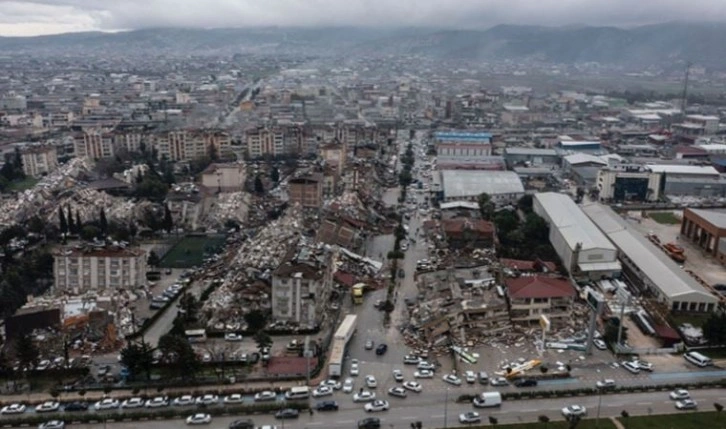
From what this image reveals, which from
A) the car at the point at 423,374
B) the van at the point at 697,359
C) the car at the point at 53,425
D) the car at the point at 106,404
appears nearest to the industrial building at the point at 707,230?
the van at the point at 697,359

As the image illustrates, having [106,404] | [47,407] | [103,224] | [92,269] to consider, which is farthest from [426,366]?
[103,224]

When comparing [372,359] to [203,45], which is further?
[203,45]

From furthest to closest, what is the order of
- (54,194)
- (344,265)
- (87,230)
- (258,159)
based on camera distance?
(258,159) → (54,194) → (87,230) → (344,265)

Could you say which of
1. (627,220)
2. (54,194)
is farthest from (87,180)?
(627,220)

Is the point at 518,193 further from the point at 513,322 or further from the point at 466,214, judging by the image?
the point at 513,322

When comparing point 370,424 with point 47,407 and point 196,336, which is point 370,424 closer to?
point 196,336

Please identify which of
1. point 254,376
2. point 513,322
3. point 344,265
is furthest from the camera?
point 344,265

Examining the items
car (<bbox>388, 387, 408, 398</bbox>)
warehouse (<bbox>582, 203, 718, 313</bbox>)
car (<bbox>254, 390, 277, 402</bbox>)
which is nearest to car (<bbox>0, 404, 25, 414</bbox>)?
car (<bbox>254, 390, 277, 402</bbox>)
